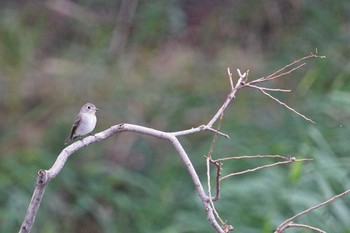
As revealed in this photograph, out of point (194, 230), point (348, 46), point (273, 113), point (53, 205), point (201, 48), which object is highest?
point (201, 48)

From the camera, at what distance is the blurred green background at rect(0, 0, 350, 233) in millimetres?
6113

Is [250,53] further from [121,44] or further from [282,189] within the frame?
[282,189]

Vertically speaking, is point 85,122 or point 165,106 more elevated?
point 165,106

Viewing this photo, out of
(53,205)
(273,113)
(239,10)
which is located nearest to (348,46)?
(273,113)

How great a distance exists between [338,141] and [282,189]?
87 centimetres

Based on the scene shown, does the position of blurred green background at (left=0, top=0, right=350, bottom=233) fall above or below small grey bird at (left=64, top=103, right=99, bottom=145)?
above

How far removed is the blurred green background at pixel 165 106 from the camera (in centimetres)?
611

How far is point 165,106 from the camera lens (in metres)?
8.35

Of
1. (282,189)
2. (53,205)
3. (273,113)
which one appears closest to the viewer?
(282,189)

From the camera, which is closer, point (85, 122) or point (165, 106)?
point (85, 122)

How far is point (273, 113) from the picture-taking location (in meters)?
8.01

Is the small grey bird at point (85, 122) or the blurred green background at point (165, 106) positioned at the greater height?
the blurred green background at point (165, 106)

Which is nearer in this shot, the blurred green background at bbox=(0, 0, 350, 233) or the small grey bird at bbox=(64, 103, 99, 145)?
the small grey bird at bbox=(64, 103, 99, 145)

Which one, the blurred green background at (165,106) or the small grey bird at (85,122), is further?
the blurred green background at (165,106)
